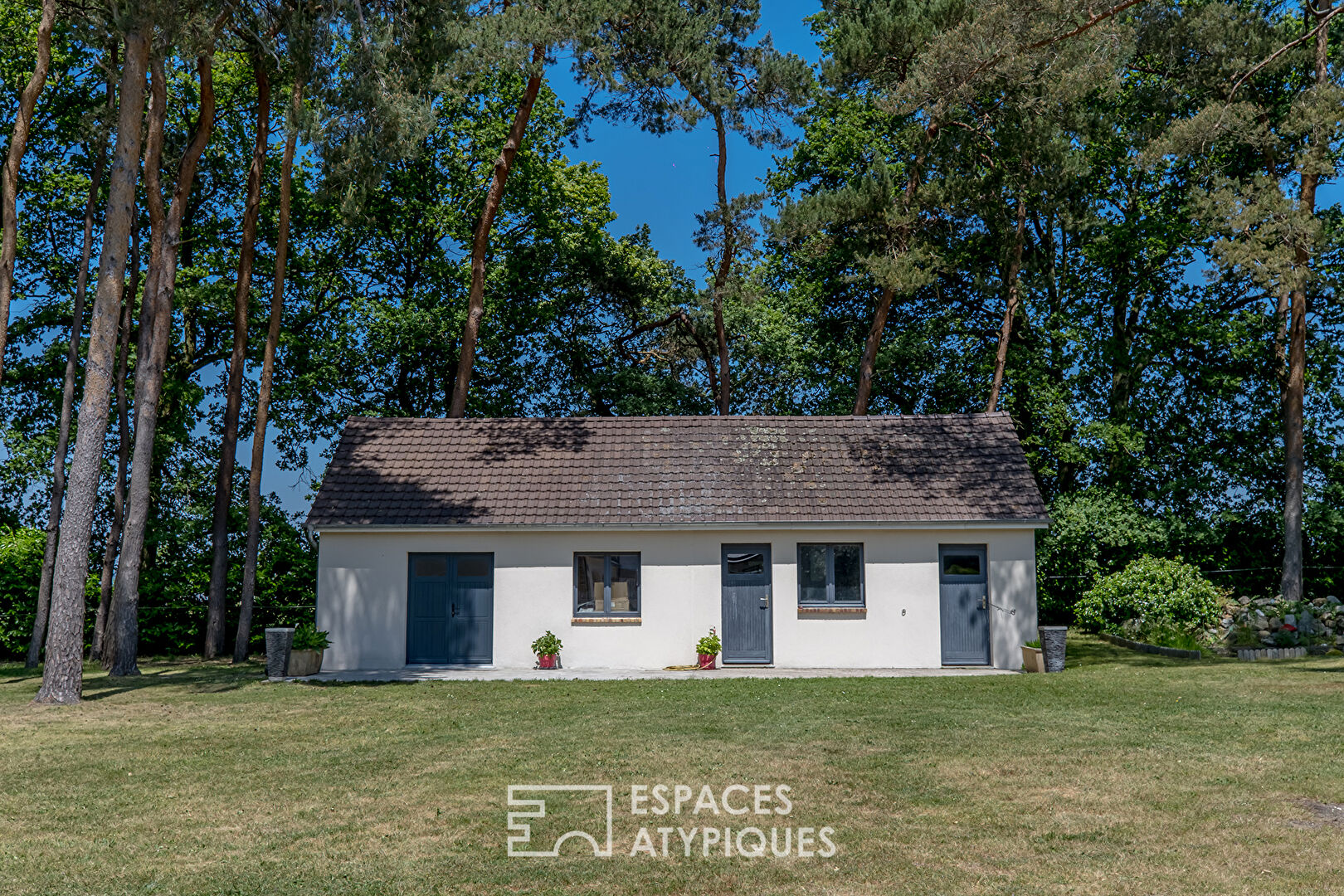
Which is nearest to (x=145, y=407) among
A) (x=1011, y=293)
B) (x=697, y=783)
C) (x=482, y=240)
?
(x=482, y=240)

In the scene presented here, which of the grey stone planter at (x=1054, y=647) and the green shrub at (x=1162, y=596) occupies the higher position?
the green shrub at (x=1162, y=596)

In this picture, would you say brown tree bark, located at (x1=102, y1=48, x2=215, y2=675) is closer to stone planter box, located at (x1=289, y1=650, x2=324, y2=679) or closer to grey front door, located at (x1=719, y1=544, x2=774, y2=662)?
stone planter box, located at (x1=289, y1=650, x2=324, y2=679)

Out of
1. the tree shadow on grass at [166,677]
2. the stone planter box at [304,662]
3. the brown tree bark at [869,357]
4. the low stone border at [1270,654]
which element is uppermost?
the brown tree bark at [869,357]

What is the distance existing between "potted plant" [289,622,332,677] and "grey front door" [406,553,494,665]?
142cm

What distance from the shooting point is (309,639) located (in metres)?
18.2

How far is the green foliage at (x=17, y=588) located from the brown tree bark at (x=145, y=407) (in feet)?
14.5

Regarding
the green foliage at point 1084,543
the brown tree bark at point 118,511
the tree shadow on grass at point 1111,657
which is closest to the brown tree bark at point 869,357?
the green foliage at point 1084,543

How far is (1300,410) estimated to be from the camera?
23797 millimetres

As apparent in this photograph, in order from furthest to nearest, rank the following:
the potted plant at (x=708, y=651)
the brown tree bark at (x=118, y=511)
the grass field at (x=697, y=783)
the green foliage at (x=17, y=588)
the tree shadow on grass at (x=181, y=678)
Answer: the green foliage at (x=17, y=588), the brown tree bark at (x=118, y=511), the potted plant at (x=708, y=651), the tree shadow on grass at (x=181, y=678), the grass field at (x=697, y=783)

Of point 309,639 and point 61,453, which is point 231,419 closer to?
point 61,453

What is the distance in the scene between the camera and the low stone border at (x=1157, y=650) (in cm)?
1945

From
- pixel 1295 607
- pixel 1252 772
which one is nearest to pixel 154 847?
pixel 1252 772

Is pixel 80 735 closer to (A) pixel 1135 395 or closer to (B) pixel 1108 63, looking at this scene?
(B) pixel 1108 63

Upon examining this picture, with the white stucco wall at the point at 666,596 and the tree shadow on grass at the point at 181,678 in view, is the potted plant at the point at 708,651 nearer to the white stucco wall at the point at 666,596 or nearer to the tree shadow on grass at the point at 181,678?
the white stucco wall at the point at 666,596
